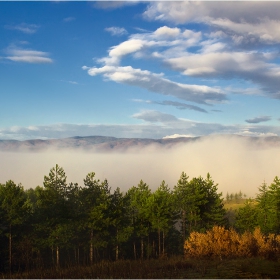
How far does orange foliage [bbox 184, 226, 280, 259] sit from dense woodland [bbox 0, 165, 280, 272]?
2.52 m

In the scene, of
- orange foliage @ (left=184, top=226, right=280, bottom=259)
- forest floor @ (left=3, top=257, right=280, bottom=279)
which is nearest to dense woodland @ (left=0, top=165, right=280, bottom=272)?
orange foliage @ (left=184, top=226, right=280, bottom=259)

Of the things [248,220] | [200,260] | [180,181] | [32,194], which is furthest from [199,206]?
[32,194]

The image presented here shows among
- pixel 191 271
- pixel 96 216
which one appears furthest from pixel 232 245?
pixel 96 216

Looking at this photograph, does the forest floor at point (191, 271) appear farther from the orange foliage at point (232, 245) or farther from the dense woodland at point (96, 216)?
the dense woodland at point (96, 216)

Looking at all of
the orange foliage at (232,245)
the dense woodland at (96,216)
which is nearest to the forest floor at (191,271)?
the orange foliage at (232,245)

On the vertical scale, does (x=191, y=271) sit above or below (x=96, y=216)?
below

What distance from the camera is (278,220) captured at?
5166cm

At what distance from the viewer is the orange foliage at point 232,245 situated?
36531mm

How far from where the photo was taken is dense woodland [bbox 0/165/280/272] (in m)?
40.2

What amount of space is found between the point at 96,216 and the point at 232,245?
54.7 feet

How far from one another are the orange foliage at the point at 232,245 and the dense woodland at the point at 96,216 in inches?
99.2

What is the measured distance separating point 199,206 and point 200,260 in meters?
17.1

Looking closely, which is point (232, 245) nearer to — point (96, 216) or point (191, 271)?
point (191, 271)

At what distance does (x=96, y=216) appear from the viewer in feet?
141
